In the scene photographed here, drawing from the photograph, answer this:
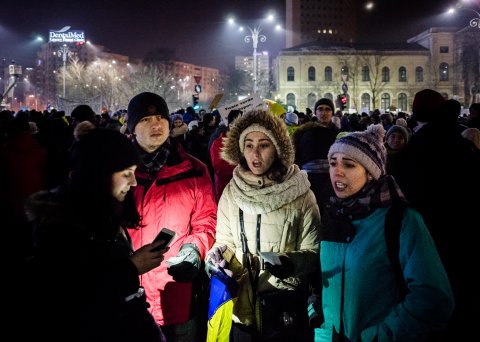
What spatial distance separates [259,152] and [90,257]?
1734 millimetres

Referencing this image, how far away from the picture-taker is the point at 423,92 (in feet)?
14.1

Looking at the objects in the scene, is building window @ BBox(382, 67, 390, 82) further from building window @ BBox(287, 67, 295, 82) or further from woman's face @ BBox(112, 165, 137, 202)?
woman's face @ BBox(112, 165, 137, 202)

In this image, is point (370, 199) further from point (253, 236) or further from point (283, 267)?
point (253, 236)

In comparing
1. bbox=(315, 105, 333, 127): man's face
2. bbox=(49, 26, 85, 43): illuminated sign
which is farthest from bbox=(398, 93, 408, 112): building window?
bbox=(315, 105, 333, 127): man's face

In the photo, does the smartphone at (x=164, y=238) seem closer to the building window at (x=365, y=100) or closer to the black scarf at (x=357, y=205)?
the black scarf at (x=357, y=205)

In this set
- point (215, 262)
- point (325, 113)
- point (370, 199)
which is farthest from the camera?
point (325, 113)

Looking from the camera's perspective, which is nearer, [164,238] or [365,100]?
[164,238]

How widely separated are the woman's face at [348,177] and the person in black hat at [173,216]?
105 cm

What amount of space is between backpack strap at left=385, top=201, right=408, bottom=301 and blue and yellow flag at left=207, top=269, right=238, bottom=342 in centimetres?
99

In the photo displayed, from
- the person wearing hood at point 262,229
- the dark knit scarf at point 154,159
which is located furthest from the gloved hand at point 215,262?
the dark knit scarf at point 154,159

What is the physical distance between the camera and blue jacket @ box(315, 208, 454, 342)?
92.4 inches

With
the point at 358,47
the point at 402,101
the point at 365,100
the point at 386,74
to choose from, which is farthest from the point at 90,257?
the point at 402,101

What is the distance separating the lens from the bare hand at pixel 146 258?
92.4 inches

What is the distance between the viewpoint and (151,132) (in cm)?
361
